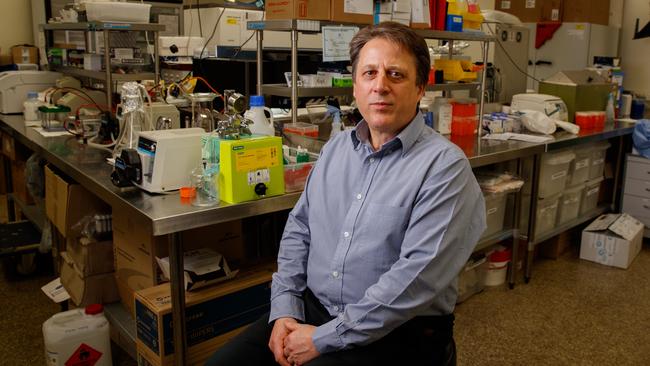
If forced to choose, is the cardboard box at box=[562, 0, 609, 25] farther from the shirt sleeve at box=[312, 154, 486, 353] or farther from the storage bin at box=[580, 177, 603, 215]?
the shirt sleeve at box=[312, 154, 486, 353]

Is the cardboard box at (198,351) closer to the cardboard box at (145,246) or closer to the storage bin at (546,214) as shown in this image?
the cardboard box at (145,246)

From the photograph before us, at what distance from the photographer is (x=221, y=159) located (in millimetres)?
1791

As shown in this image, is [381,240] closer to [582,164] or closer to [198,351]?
[198,351]

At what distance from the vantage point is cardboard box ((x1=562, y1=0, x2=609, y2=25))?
511 cm

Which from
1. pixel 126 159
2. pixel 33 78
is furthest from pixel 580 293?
pixel 33 78

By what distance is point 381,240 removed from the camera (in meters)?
1.44

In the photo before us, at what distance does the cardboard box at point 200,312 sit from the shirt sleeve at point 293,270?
0.38 meters

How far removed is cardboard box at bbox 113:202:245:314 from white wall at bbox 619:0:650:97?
4.45 metres

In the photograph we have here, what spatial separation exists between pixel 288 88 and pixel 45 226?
161cm

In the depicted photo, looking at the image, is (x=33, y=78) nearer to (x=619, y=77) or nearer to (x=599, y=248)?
(x=599, y=248)

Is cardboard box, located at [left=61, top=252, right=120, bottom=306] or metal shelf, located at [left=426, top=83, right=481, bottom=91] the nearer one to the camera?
cardboard box, located at [left=61, top=252, right=120, bottom=306]

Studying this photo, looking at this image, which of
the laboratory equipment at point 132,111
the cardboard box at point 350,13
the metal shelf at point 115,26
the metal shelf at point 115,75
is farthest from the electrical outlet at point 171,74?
the cardboard box at point 350,13

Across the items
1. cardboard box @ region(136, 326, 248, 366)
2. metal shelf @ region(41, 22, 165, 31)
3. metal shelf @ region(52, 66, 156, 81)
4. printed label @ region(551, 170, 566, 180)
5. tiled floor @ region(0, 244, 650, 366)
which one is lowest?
tiled floor @ region(0, 244, 650, 366)

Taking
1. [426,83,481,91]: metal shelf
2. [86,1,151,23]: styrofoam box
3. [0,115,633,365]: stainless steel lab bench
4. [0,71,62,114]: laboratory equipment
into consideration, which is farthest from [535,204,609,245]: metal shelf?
[0,71,62,114]: laboratory equipment
